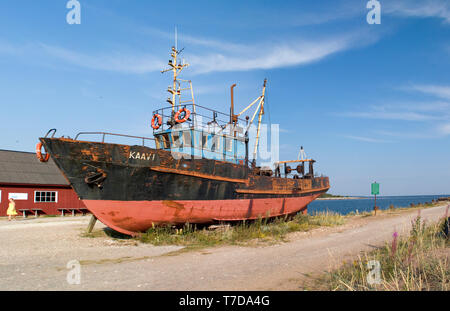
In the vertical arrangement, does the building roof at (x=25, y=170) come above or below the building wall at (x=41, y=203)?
above

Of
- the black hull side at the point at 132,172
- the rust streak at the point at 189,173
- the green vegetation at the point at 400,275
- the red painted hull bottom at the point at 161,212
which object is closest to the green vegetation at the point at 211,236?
the red painted hull bottom at the point at 161,212

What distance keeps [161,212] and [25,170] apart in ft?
66.7

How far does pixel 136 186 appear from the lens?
11.1 metres

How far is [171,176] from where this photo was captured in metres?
11.7

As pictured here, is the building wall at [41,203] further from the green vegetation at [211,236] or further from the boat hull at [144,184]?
the green vegetation at [211,236]

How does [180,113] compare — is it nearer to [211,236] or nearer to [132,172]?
[132,172]

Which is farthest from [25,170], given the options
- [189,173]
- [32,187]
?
[189,173]

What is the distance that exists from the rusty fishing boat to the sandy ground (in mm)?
1576

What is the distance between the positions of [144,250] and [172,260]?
2.03m

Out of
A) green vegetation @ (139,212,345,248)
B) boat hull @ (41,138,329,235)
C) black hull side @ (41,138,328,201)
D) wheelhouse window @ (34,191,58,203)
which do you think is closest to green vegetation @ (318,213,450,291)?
green vegetation @ (139,212,345,248)

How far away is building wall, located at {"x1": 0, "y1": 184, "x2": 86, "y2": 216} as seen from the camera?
75.7 ft

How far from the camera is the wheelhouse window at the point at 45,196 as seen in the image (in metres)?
24.6
